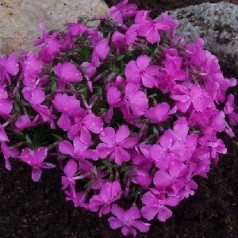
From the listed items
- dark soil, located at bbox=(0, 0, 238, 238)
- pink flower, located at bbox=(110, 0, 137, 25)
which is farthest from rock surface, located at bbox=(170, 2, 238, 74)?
dark soil, located at bbox=(0, 0, 238, 238)

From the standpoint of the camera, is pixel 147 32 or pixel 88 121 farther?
pixel 147 32

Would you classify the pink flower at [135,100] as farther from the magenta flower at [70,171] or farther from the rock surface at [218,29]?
the rock surface at [218,29]

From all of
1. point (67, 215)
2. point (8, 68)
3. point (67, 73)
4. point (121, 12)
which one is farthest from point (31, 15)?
point (67, 215)

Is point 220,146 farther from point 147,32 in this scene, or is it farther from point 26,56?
point 26,56

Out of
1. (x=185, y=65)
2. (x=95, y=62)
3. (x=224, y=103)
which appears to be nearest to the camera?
(x=95, y=62)

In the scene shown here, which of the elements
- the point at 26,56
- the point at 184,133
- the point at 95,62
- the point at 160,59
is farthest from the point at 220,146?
the point at 26,56

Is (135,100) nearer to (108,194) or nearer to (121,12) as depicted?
(108,194)

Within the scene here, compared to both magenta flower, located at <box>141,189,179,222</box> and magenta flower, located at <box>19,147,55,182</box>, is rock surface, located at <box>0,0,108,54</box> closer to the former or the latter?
magenta flower, located at <box>19,147,55,182</box>

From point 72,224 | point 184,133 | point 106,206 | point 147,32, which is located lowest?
→ point 72,224

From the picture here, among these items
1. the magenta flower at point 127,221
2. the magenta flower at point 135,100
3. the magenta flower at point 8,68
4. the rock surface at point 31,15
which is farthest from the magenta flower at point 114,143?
the rock surface at point 31,15
